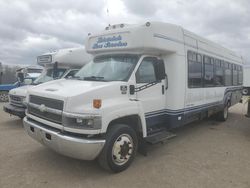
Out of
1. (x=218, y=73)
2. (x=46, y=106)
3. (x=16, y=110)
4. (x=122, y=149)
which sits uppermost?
(x=218, y=73)

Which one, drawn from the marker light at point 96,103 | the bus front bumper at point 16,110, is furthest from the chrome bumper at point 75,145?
the bus front bumper at point 16,110

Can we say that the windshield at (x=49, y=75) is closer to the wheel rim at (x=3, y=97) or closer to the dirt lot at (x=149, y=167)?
the dirt lot at (x=149, y=167)

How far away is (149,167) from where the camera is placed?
4.80 meters

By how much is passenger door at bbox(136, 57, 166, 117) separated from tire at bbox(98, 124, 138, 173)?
78cm

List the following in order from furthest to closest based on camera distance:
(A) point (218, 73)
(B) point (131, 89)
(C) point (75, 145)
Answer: (A) point (218, 73)
(B) point (131, 89)
(C) point (75, 145)

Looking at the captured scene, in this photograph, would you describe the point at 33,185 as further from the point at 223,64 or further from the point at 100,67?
the point at 223,64

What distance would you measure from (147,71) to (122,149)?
180cm

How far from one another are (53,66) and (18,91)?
1877mm

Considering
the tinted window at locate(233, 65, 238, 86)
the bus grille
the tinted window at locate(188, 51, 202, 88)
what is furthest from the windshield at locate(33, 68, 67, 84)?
the tinted window at locate(233, 65, 238, 86)

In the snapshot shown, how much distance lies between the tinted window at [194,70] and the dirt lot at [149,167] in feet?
5.53

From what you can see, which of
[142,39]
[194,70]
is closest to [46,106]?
[142,39]

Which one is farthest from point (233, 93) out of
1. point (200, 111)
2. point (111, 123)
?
point (111, 123)

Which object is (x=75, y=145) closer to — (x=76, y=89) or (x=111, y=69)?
(x=76, y=89)

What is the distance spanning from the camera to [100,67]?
529 cm
